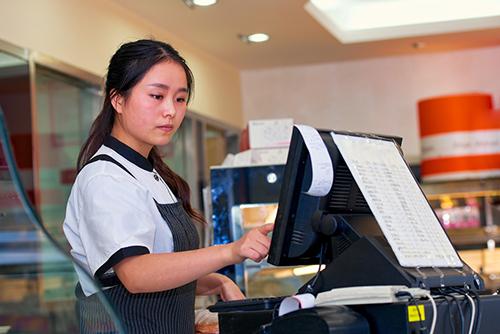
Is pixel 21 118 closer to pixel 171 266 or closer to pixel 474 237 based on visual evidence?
pixel 171 266

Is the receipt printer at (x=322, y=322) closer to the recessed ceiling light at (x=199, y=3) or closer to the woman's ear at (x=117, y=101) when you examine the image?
the woman's ear at (x=117, y=101)

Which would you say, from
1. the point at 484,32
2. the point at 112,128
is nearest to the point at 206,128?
the point at 484,32

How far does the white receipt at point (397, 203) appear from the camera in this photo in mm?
1623

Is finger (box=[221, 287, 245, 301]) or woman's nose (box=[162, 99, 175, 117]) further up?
woman's nose (box=[162, 99, 175, 117])

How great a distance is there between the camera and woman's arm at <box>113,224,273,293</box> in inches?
70.0

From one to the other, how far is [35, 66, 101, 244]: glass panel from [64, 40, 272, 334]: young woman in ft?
9.02

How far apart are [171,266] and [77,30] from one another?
3.54m

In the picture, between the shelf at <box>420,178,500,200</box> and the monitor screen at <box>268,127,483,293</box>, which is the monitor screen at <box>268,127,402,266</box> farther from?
the shelf at <box>420,178,500,200</box>

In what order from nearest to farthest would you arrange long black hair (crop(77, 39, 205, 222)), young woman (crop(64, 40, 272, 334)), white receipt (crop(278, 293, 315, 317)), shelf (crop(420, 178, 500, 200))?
white receipt (crop(278, 293, 315, 317)), young woman (crop(64, 40, 272, 334)), long black hair (crop(77, 39, 205, 222)), shelf (crop(420, 178, 500, 200))

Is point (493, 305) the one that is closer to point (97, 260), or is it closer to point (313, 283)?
point (313, 283)

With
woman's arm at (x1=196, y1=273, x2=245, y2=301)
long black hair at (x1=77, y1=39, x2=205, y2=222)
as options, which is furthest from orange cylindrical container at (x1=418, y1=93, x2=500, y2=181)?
long black hair at (x1=77, y1=39, x2=205, y2=222)

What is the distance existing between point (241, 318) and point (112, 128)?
62cm

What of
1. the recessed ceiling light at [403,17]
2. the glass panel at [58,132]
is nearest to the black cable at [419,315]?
the glass panel at [58,132]

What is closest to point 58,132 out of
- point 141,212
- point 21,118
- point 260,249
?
point 21,118
